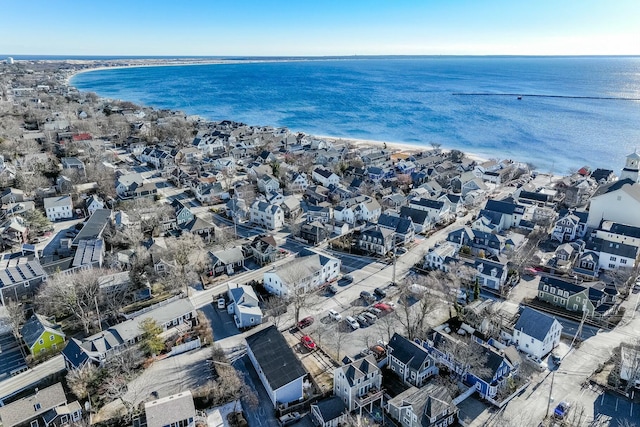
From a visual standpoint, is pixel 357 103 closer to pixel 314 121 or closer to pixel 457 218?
pixel 314 121

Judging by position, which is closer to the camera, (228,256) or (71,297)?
(71,297)

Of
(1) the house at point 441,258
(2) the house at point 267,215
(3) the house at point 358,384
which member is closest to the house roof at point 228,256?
(2) the house at point 267,215

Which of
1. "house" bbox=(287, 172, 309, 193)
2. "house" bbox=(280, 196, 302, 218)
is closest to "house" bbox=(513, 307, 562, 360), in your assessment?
"house" bbox=(280, 196, 302, 218)

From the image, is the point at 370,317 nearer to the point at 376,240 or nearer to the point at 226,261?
the point at 376,240

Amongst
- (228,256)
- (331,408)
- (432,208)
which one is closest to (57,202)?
(228,256)

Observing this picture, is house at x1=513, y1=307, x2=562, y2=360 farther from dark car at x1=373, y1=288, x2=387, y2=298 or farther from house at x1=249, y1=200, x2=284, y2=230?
house at x1=249, y1=200, x2=284, y2=230

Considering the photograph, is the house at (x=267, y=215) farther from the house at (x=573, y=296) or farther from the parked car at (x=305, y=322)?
the house at (x=573, y=296)
